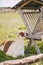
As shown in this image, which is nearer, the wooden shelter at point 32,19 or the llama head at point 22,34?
the wooden shelter at point 32,19

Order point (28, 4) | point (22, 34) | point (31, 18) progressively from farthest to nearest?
point (31, 18), point (28, 4), point (22, 34)

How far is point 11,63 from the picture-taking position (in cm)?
253

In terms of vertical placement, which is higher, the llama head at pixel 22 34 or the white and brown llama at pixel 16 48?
the llama head at pixel 22 34

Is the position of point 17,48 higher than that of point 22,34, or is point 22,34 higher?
point 22,34

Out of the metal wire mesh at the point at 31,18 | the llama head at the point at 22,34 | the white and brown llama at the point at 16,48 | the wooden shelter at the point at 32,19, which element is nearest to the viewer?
the wooden shelter at the point at 32,19

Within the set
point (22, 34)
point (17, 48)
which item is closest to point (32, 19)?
point (22, 34)

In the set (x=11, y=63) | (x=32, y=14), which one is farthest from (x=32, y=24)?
(x=11, y=63)

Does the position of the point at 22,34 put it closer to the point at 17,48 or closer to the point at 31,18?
the point at 17,48

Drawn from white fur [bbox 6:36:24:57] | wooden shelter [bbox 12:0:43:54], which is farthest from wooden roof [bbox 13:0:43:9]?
white fur [bbox 6:36:24:57]

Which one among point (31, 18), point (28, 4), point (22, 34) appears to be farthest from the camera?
point (31, 18)

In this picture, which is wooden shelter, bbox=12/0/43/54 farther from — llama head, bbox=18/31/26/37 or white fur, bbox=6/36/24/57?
white fur, bbox=6/36/24/57

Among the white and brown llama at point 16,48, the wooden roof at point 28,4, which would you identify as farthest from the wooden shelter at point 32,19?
the white and brown llama at point 16,48

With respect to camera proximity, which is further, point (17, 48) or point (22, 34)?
point (17, 48)

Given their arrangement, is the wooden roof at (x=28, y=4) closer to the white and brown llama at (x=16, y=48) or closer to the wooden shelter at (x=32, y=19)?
the wooden shelter at (x=32, y=19)
